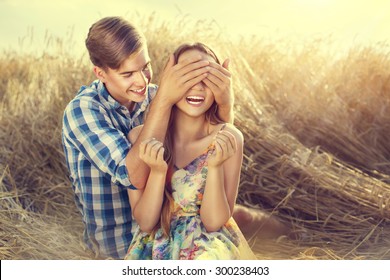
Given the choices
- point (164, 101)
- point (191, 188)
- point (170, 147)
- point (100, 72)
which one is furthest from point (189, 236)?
point (100, 72)

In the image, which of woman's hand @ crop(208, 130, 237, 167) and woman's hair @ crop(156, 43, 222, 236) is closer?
woman's hand @ crop(208, 130, 237, 167)

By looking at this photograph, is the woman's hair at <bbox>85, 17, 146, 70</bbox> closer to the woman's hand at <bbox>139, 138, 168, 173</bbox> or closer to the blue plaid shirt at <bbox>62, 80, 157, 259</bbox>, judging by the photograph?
the blue plaid shirt at <bbox>62, 80, 157, 259</bbox>

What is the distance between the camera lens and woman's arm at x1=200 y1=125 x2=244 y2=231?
1629 millimetres

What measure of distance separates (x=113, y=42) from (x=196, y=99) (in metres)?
0.39

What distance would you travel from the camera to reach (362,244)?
2.49m

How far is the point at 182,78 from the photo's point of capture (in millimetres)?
1732

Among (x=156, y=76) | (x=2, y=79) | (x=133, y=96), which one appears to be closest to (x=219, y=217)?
(x=133, y=96)

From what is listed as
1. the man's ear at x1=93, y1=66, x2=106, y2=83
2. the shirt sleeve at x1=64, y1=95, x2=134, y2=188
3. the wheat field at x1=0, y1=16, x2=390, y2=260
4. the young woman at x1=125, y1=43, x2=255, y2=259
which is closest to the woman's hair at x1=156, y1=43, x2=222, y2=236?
the young woman at x1=125, y1=43, x2=255, y2=259

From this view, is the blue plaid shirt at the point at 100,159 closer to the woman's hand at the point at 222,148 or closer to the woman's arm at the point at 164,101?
the woman's arm at the point at 164,101

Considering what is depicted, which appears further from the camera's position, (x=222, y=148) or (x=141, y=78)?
(x=141, y=78)

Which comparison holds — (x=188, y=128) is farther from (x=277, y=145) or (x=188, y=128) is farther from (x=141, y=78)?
(x=277, y=145)

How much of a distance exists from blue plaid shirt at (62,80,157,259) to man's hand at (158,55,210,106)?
237mm

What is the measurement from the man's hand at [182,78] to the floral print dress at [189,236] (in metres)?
0.20

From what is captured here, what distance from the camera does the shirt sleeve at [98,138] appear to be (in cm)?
184
